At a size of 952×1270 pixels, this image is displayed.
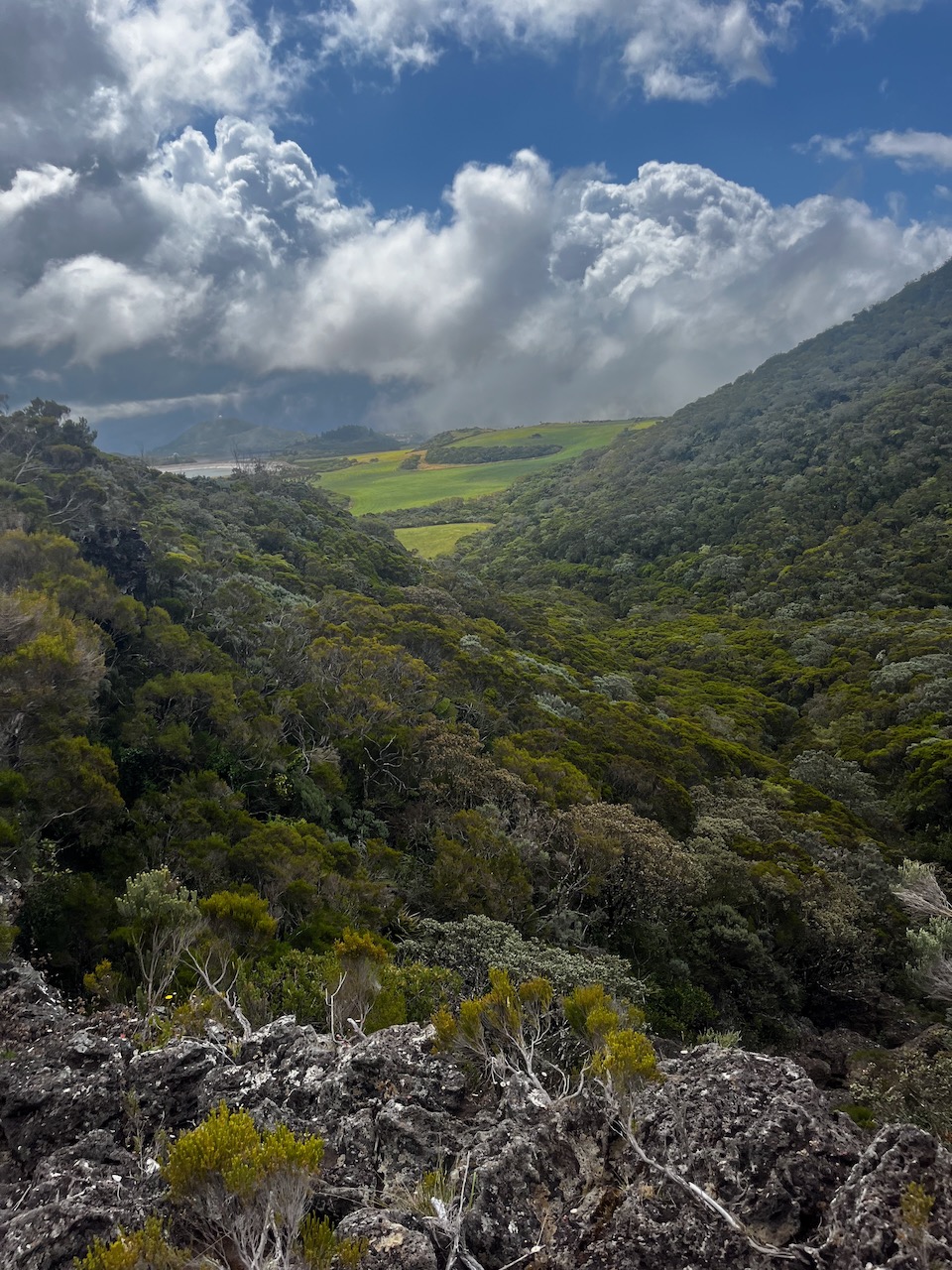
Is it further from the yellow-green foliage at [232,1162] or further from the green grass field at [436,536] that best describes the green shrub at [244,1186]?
the green grass field at [436,536]

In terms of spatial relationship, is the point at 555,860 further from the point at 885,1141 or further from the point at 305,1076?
the point at 885,1141

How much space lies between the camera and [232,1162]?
234 inches

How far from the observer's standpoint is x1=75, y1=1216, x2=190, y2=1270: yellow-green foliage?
17.0ft

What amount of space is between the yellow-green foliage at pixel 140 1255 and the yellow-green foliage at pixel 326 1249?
92cm

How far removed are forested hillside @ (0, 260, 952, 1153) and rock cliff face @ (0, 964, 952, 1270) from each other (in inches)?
67.7

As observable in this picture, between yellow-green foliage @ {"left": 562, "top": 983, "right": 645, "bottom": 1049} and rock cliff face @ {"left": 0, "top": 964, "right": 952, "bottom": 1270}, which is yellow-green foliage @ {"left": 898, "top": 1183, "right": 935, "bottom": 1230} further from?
yellow-green foliage @ {"left": 562, "top": 983, "right": 645, "bottom": 1049}

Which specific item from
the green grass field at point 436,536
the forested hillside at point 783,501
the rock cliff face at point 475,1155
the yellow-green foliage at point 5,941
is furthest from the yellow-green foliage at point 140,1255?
the green grass field at point 436,536

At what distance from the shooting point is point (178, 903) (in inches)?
471

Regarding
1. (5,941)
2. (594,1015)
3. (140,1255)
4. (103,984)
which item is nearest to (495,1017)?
(594,1015)

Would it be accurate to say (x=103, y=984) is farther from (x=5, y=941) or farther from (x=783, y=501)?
(x=783, y=501)

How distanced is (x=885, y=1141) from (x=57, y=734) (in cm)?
1702

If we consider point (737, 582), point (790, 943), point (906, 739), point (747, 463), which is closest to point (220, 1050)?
point (790, 943)

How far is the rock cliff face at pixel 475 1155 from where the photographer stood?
5855 millimetres

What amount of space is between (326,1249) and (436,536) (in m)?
127
